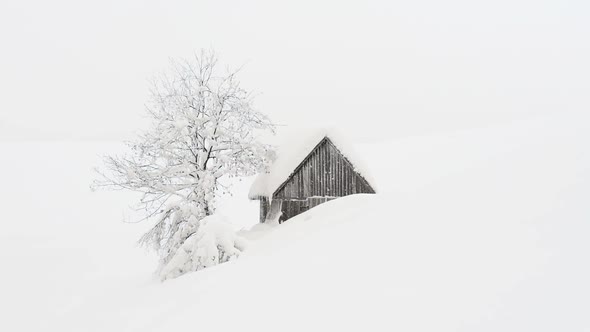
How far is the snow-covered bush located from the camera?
10508 mm

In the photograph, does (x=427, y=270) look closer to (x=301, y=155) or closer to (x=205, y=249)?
(x=205, y=249)

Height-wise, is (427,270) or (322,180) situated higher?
(322,180)

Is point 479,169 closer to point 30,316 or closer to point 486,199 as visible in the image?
point 486,199

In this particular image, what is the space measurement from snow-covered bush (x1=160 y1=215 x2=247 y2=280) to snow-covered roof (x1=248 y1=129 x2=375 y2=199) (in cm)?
745

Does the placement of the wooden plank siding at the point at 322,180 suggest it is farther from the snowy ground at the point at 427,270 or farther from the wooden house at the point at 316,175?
the snowy ground at the point at 427,270

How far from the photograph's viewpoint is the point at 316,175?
18.5m

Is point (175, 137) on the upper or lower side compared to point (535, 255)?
upper

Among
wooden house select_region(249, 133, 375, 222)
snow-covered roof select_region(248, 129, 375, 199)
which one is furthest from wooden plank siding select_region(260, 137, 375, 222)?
snow-covered roof select_region(248, 129, 375, 199)

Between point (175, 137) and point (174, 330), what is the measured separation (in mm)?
11500

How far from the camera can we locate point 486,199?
24.5 feet

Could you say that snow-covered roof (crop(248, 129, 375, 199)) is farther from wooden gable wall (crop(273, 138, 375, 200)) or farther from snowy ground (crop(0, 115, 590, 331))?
snowy ground (crop(0, 115, 590, 331))

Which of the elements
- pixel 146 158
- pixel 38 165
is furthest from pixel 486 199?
pixel 38 165

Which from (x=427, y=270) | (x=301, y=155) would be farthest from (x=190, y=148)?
(x=427, y=270)

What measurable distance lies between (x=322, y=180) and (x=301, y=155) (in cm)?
143
